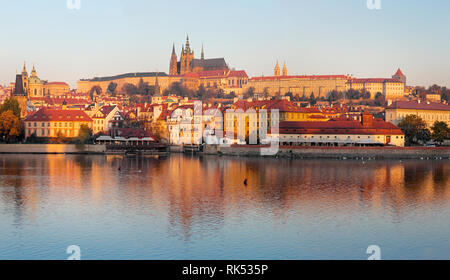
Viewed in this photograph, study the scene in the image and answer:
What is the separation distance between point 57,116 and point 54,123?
3.58 ft

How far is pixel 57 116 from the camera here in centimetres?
7306

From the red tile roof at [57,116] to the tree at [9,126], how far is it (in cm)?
396

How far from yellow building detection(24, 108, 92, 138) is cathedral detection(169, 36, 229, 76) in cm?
10701

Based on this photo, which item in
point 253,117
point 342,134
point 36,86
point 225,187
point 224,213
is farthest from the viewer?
point 36,86

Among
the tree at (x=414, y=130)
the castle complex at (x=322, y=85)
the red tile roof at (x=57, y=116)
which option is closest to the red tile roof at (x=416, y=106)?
the tree at (x=414, y=130)

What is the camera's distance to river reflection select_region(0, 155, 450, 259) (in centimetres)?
1939

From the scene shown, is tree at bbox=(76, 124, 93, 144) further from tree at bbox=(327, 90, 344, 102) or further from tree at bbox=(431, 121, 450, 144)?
tree at bbox=(327, 90, 344, 102)

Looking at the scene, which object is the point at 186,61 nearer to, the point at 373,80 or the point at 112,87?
the point at 112,87

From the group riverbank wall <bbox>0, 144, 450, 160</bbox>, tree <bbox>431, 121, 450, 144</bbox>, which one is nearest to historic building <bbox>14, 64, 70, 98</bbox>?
riverbank wall <bbox>0, 144, 450, 160</bbox>

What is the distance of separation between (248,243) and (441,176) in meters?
25.4

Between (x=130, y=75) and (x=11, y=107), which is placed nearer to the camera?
(x=11, y=107)

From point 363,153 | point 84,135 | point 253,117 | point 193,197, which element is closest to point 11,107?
point 84,135
